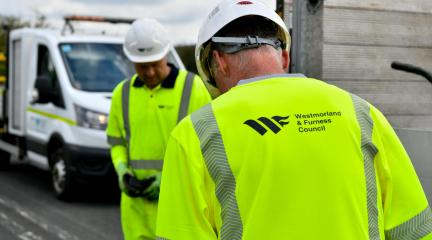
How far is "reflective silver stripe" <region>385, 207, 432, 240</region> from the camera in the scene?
1.92 metres

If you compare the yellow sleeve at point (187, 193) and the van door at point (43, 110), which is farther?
the van door at point (43, 110)

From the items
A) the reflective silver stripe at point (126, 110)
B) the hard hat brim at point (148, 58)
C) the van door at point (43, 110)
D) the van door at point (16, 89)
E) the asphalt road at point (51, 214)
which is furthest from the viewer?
the van door at point (16, 89)

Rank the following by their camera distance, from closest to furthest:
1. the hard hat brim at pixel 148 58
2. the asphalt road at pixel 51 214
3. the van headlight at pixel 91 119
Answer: the hard hat brim at pixel 148 58
the asphalt road at pixel 51 214
the van headlight at pixel 91 119

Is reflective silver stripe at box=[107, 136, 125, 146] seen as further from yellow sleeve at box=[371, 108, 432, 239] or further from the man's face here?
yellow sleeve at box=[371, 108, 432, 239]

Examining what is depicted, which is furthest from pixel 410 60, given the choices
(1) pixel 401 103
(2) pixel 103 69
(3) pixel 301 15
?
(2) pixel 103 69

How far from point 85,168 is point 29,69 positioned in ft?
6.61

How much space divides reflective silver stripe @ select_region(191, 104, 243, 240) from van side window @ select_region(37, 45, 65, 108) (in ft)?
23.0

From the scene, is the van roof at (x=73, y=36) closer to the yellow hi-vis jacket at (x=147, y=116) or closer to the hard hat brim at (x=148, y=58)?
the hard hat brim at (x=148, y=58)

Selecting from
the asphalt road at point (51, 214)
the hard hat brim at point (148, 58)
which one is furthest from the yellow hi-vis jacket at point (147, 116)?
the asphalt road at point (51, 214)

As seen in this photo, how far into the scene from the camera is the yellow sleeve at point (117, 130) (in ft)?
13.0

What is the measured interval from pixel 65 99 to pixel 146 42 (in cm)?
459

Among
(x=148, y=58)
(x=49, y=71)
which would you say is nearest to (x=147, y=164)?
(x=148, y=58)

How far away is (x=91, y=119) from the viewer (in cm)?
830

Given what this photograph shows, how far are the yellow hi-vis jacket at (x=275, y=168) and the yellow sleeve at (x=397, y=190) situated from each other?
10 mm
